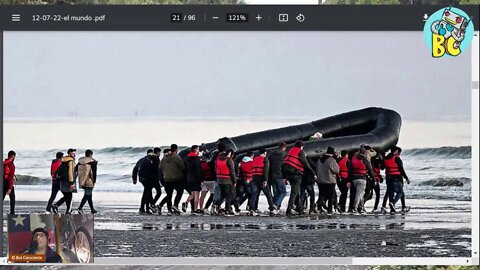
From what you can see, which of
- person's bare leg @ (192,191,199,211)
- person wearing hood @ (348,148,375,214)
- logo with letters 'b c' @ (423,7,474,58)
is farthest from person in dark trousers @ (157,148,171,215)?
logo with letters 'b c' @ (423,7,474,58)

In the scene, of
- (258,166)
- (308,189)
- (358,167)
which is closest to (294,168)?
(308,189)

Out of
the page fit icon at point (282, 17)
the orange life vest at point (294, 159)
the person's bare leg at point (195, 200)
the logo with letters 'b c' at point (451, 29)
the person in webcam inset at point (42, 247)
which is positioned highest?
the page fit icon at point (282, 17)

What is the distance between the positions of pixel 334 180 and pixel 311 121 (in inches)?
28.8

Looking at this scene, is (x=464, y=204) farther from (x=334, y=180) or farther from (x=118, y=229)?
(x=118, y=229)

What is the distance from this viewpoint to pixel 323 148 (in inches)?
455

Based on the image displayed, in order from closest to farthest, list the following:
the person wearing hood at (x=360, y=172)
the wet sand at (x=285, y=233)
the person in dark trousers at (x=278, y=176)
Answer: the wet sand at (x=285, y=233) < the person in dark trousers at (x=278, y=176) < the person wearing hood at (x=360, y=172)

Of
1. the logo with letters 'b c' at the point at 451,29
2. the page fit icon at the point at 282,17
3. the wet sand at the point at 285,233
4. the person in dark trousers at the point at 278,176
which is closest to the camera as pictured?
Result: the logo with letters 'b c' at the point at 451,29

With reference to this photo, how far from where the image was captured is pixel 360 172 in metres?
11.7

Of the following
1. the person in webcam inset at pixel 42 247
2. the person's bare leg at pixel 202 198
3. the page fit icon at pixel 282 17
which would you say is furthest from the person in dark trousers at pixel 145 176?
the page fit icon at pixel 282 17

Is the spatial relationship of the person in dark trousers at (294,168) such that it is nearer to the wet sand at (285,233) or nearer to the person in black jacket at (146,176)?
the wet sand at (285,233)

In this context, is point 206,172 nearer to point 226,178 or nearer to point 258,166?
point 226,178

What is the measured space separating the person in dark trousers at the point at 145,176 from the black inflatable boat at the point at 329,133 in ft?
1.02

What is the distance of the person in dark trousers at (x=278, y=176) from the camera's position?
454 inches

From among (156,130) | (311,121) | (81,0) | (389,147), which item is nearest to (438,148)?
(389,147)
